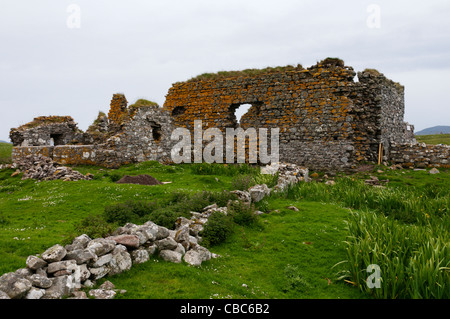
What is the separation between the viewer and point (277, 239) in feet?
23.9

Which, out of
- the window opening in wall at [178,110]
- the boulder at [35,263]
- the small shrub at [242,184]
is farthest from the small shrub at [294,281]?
the window opening in wall at [178,110]

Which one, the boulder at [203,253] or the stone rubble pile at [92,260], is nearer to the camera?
the stone rubble pile at [92,260]

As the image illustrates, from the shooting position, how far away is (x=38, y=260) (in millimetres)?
4230

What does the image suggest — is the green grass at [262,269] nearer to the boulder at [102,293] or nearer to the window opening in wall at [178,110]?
the boulder at [102,293]

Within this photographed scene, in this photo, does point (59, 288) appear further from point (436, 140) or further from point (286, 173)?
point (436, 140)

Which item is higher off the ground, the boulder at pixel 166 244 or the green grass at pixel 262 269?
the boulder at pixel 166 244

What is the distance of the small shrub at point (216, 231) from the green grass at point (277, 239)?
0.61 feet

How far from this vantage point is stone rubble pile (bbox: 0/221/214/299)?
3.91 meters

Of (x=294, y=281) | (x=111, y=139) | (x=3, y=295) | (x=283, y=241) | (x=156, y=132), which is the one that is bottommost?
(x=294, y=281)

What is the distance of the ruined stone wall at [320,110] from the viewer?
659 inches

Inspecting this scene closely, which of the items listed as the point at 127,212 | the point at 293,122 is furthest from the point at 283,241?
the point at 293,122

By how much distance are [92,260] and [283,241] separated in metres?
4.07

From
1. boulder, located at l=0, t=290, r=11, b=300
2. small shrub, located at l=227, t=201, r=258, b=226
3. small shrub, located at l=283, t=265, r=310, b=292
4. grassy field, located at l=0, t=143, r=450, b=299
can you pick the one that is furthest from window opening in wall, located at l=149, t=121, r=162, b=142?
boulder, located at l=0, t=290, r=11, b=300

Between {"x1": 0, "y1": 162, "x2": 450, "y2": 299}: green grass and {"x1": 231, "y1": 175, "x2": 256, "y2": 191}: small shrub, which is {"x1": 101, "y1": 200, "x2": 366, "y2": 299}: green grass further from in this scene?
{"x1": 231, "y1": 175, "x2": 256, "y2": 191}: small shrub
